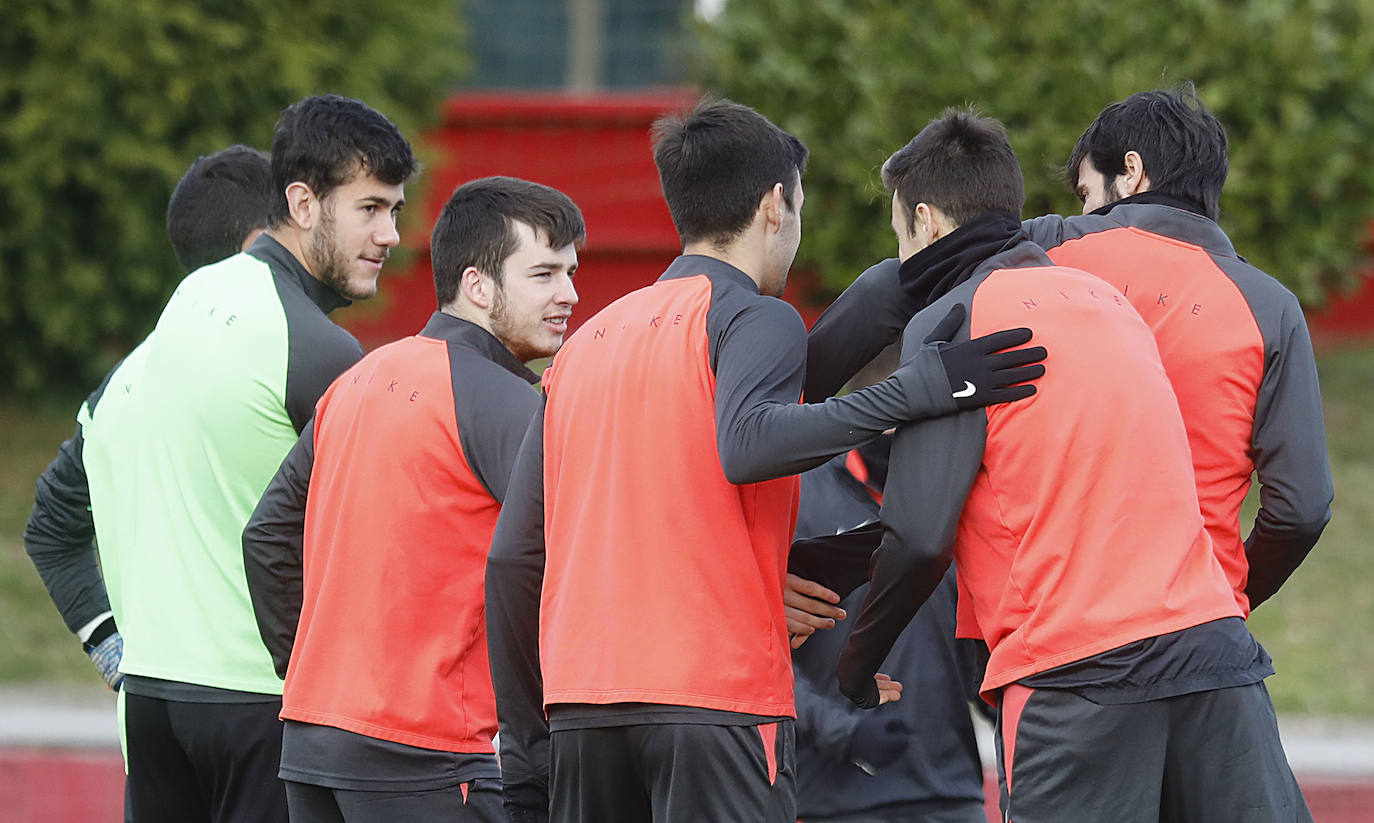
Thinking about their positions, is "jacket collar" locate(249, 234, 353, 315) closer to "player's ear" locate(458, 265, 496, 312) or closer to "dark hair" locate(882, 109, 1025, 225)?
"player's ear" locate(458, 265, 496, 312)

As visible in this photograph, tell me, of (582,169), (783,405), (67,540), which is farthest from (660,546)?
(582,169)

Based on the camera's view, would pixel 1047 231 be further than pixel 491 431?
Yes

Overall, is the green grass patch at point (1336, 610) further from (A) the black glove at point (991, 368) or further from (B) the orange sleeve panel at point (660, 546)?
(B) the orange sleeve panel at point (660, 546)

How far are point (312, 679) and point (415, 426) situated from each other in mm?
592

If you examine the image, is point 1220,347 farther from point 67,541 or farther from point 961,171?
point 67,541

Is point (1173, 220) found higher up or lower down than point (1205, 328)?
higher up

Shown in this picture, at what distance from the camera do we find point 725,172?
321 cm

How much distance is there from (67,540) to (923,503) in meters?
2.65

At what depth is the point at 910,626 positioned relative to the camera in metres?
3.88

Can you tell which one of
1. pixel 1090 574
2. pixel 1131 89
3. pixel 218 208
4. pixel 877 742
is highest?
pixel 1131 89

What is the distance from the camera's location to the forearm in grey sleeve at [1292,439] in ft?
10.9

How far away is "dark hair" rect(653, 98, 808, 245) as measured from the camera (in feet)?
10.5

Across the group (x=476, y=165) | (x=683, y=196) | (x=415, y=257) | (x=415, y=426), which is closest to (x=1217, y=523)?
(x=683, y=196)

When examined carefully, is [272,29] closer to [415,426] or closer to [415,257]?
[415,257]
